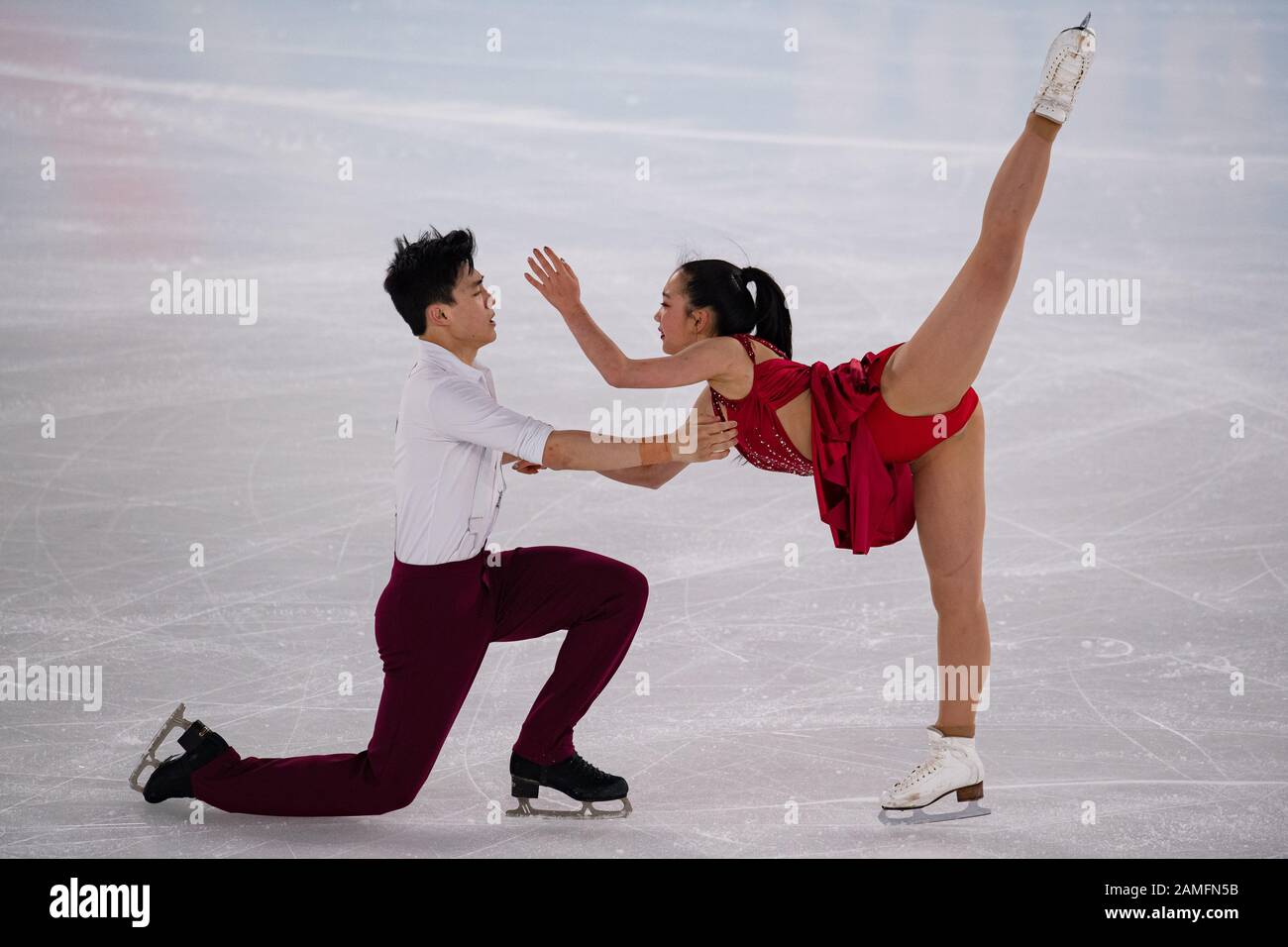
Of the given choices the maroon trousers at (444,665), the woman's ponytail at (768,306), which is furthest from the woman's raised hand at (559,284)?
the maroon trousers at (444,665)

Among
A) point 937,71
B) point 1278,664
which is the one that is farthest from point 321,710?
point 937,71

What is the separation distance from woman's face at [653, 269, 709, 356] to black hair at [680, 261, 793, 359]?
20 mm

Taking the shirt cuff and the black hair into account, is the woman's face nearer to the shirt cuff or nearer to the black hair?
the black hair

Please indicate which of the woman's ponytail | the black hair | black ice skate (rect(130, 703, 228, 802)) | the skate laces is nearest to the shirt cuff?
the black hair

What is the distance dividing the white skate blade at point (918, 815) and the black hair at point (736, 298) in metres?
1.36

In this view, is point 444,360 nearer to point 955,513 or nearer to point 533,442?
point 533,442

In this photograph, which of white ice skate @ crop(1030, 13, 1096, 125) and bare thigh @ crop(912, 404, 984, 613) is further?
bare thigh @ crop(912, 404, 984, 613)

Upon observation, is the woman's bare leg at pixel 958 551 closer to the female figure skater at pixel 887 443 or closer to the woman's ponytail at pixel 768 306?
the female figure skater at pixel 887 443

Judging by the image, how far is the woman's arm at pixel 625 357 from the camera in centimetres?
371

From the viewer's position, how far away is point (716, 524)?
6492 millimetres

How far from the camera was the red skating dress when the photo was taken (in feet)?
12.2

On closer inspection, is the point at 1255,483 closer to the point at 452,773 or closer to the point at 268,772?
the point at 452,773

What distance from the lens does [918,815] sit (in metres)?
3.71

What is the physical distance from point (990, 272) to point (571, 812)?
181 cm
